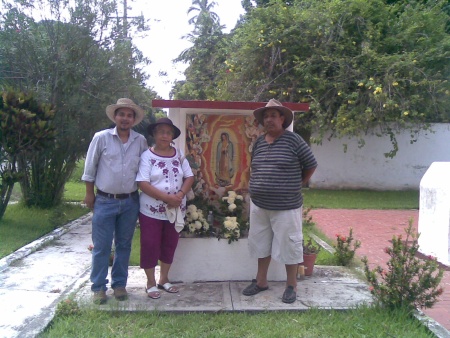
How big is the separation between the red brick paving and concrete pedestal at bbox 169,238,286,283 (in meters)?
1.94

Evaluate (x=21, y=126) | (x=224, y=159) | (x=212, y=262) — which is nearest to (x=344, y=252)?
(x=212, y=262)

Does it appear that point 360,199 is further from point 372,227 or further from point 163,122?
point 163,122

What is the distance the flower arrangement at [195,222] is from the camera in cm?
564

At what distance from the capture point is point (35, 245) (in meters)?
7.48

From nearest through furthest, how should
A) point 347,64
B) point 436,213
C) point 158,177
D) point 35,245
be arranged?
1. point 158,177
2. point 436,213
3. point 35,245
4. point 347,64

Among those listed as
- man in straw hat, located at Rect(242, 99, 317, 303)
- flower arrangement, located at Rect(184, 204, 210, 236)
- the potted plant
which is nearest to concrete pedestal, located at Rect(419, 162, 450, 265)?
the potted plant

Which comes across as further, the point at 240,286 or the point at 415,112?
the point at 415,112

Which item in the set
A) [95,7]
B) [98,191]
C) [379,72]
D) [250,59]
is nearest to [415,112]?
[379,72]

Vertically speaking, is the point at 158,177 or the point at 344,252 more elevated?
the point at 158,177

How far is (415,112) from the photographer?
1277cm

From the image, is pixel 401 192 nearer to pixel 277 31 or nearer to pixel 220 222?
pixel 277 31

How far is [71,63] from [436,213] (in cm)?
689

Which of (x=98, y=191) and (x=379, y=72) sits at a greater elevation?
(x=379, y=72)

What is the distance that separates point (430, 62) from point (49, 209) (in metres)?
10.9
